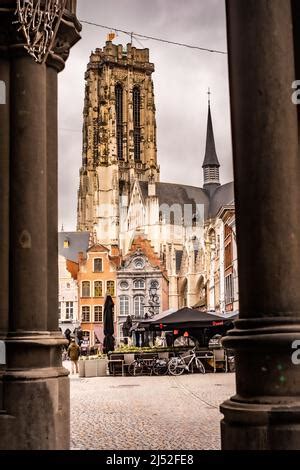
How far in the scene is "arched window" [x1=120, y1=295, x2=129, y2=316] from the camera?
2315 inches

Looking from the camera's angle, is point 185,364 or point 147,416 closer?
point 147,416

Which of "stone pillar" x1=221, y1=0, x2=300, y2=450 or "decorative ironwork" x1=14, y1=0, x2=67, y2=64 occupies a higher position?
"decorative ironwork" x1=14, y1=0, x2=67, y2=64

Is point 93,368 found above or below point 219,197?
below

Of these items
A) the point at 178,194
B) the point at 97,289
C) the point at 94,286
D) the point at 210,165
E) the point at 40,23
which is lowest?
the point at 40,23

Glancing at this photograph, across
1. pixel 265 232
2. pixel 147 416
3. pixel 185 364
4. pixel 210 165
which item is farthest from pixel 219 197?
pixel 265 232

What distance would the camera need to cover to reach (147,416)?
9.16m

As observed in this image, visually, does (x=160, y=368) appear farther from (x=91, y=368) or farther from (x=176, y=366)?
(x=91, y=368)

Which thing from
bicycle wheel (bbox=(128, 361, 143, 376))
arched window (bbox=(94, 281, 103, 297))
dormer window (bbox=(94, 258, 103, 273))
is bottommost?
bicycle wheel (bbox=(128, 361, 143, 376))

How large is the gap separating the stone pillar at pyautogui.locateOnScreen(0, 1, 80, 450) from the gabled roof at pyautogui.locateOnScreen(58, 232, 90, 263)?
61.6 metres

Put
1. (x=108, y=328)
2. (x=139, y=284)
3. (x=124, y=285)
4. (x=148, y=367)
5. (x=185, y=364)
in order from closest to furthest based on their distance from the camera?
(x=185, y=364)
(x=148, y=367)
(x=108, y=328)
(x=124, y=285)
(x=139, y=284)

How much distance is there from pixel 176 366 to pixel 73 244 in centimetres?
5101

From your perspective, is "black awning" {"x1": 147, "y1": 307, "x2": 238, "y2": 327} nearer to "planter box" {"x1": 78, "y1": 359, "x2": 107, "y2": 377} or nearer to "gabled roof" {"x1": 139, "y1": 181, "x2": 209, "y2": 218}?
"planter box" {"x1": 78, "y1": 359, "x2": 107, "y2": 377}

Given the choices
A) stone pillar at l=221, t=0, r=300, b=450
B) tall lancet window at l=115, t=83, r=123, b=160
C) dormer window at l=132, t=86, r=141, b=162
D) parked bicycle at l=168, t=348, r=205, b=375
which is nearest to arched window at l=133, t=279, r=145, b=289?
dormer window at l=132, t=86, r=141, b=162

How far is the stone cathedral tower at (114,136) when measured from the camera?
3219 inches
